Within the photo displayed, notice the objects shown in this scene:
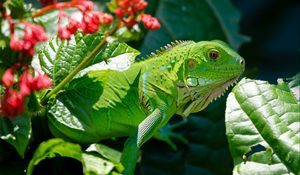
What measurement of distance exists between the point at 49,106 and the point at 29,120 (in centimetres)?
14

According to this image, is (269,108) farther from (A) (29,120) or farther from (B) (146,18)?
(A) (29,120)

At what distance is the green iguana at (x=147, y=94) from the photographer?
81.7 inches

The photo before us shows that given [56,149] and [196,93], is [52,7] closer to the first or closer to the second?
[56,149]

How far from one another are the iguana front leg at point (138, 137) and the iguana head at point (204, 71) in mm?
100

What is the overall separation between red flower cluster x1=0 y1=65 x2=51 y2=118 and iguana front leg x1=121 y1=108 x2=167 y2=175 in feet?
1.41

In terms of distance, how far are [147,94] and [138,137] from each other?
0.44 feet

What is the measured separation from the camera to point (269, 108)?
1.97 metres

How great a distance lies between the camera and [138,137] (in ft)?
6.80

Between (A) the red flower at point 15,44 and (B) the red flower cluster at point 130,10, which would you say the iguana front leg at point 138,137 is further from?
(A) the red flower at point 15,44

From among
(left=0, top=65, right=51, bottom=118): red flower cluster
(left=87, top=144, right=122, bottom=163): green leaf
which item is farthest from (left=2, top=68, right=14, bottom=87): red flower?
(left=87, top=144, right=122, bottom=163): green leaf

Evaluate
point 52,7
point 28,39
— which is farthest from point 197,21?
point 28,39

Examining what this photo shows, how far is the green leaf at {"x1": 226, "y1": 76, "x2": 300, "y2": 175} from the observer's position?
6.32 ft

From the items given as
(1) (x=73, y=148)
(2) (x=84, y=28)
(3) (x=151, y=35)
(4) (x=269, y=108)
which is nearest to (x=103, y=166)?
(1) (x=73, y=148)

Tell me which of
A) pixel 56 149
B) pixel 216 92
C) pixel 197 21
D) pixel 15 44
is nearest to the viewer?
pixel 15 44
